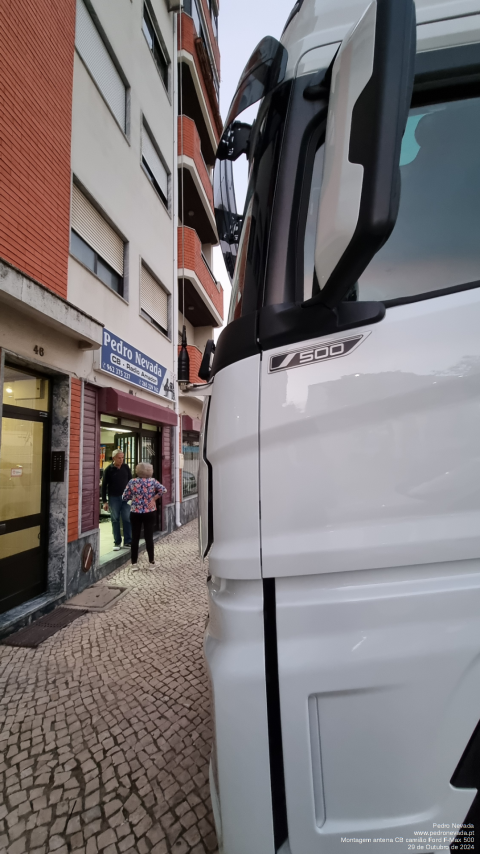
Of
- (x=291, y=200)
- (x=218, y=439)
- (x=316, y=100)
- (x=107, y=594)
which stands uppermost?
(x=316, y=100)

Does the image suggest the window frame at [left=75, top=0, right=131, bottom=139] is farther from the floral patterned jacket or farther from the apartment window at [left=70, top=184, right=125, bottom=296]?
the floral patterned jacket

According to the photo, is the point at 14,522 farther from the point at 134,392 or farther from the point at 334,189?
the point at 334,189

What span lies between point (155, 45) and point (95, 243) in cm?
744

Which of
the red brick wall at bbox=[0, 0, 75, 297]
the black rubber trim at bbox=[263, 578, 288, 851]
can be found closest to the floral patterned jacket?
the red brick wall at bbox=[0, 0, 75, 297]

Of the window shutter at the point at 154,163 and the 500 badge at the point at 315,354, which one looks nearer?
the 500 badge at the point at 315,354

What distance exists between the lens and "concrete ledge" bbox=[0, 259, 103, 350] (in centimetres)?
355

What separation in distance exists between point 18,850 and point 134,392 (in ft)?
21.0

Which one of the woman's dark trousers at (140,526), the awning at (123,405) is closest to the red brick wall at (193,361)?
the awning at (123,405)

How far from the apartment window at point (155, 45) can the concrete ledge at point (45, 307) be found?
28.4 ft

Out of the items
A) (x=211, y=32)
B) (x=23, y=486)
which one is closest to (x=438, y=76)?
(x=23, y=486)

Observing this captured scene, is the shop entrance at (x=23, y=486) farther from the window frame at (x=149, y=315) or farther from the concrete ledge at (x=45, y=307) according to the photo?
the window frame at (x=149, y=315)

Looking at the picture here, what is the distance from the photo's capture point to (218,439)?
1187mm

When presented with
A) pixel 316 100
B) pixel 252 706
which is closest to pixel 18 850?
pixel 252 706

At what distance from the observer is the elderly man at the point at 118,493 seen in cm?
739
